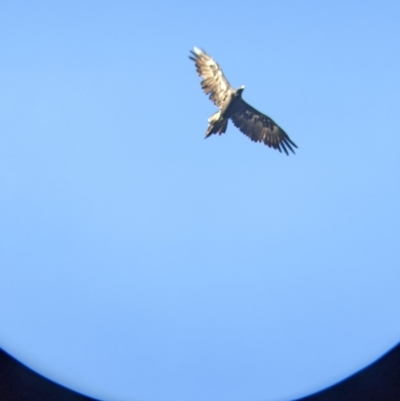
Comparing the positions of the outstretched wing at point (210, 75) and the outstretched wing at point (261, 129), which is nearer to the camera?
the outstretched wing at point (210, 75)

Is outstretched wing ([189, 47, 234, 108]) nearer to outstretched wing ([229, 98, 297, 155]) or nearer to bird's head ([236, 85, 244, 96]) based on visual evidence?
Answer: bird's head ([236, 85, 244, 96])

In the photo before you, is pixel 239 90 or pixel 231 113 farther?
pixel 231 113

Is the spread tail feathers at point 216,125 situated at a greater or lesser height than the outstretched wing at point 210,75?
lesser

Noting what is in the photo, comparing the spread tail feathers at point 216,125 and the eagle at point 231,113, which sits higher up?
the eagle at point 231,113

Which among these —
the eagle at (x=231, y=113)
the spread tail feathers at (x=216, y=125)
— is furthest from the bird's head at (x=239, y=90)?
the spread tail feathers at (x=216, y=125)

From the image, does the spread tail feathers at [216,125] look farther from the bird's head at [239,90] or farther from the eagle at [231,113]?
the bird's head at [239,90]

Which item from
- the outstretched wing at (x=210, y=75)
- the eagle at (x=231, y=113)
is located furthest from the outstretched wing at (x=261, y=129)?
the outstretched wing at (x=210, y=75)

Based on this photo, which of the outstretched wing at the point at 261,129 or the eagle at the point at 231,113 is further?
the outstretched wing at the point at 261,129

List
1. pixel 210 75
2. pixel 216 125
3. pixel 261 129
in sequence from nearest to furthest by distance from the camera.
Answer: pixel 210 75, pixel 216 125, pixel 261 129

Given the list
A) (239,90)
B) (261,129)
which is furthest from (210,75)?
(261,129)

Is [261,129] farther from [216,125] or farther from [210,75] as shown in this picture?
[210,75]
